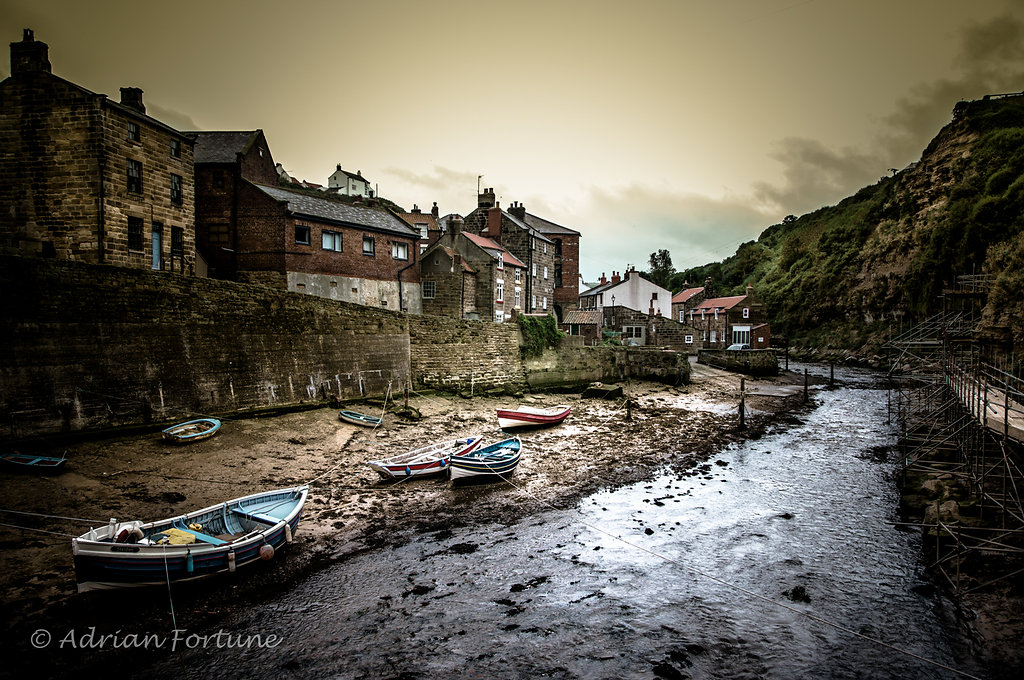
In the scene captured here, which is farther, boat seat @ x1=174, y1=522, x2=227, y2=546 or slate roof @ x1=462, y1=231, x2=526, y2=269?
slate roof @ x1=462, y1=231, x2=526, y2=269

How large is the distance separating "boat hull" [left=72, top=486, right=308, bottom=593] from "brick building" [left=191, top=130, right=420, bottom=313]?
1714 cm

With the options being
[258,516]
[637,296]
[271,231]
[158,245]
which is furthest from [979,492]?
[637,296]

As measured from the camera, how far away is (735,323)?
54469 mm

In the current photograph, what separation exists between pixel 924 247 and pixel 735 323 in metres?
18.9

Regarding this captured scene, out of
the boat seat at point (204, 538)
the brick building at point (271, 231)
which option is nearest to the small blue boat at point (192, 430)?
the boat seat at point (204, 538)

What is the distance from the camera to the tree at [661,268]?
338ft

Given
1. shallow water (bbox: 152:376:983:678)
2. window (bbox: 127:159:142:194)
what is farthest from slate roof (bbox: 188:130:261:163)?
shallow water (bbox: 152:376:983:678)

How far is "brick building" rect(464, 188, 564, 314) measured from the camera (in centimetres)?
4325

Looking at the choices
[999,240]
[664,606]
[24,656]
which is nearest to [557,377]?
[664,606]

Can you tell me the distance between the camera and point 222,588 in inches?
372

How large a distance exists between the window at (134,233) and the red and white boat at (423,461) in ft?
42.9

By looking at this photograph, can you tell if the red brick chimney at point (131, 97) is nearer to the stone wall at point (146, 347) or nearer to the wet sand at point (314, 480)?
the stone wall at point (146, 347)

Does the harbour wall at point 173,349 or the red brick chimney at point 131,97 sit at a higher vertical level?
the red brick chimney at point 131,97

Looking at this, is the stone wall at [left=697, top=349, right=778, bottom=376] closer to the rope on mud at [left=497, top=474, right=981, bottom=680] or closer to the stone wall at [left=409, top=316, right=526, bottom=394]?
the stone wall at [left=409, top=316, right=526, bottom=394]
